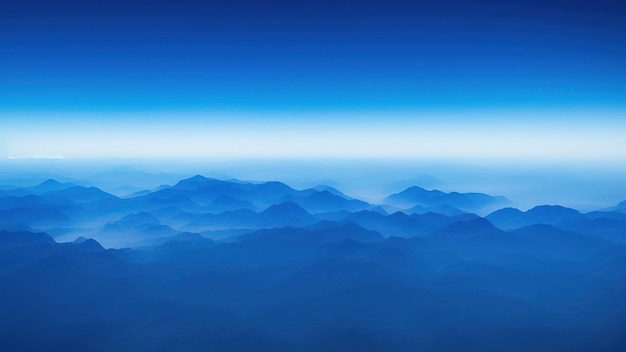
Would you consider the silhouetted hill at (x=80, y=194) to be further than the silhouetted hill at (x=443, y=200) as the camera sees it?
No

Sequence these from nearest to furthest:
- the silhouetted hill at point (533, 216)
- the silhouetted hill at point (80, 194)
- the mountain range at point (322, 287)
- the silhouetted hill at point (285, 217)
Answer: the mountain range at point (322, 287) → the silhouetted hill at point (533, 216) → the silhouetted hill at point (285, 217) → the silhouetted hill at point (80, 194)

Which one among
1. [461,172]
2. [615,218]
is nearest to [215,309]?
[615,218]

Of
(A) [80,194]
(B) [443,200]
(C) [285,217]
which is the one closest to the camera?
(C) [285,217]

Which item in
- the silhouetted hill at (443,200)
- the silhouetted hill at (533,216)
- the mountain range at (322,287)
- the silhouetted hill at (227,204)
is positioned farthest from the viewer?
the silhouetted hill at (443,200)

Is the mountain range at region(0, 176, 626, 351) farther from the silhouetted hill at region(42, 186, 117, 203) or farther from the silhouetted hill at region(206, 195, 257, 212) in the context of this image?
the silhouetted hill at region(42, 186, 117, 203)

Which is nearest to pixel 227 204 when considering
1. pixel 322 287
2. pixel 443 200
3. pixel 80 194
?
pixel 80 194

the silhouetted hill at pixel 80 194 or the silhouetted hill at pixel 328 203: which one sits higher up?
the silhouetted hill at pixel 80 194

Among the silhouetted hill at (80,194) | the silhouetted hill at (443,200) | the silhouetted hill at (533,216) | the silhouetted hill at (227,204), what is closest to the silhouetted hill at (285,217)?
the silhouetted hill at (227,204)

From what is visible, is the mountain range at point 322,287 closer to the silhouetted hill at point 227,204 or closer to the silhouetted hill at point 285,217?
the silhouetted hill at point 285,217

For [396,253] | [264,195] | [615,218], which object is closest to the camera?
[396,253]

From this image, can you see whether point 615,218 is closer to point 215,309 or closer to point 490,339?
point 490,339

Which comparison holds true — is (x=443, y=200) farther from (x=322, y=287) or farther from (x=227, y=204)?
(x=322, y=287)
